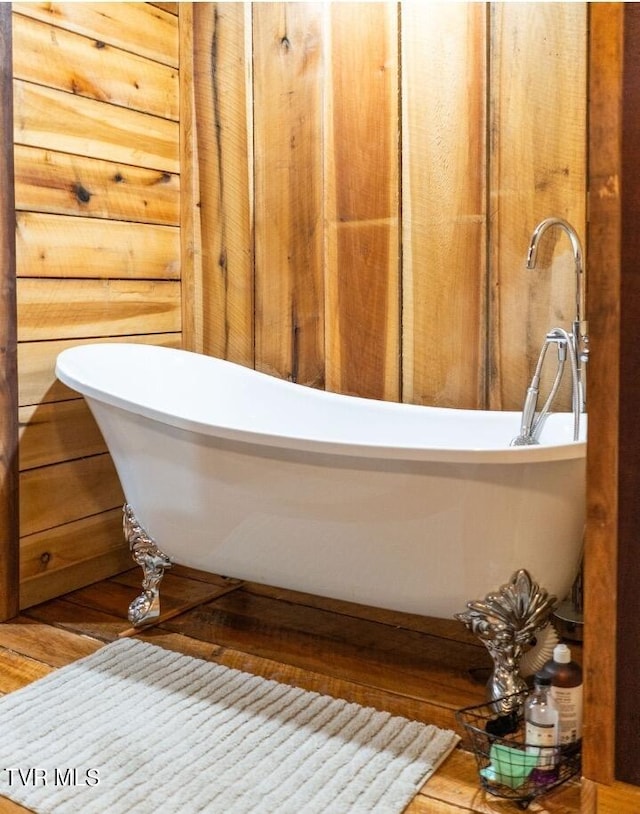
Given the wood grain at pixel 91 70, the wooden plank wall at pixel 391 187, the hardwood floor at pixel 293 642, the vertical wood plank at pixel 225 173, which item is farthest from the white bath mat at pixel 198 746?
the wood grain at pixel 91 70

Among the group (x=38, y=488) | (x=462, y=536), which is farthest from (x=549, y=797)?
(x=38, y=488)

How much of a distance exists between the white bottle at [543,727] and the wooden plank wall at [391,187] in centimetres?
95

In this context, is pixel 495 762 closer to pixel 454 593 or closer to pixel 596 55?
pixel 454 593

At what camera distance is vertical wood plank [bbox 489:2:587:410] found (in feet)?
6.72

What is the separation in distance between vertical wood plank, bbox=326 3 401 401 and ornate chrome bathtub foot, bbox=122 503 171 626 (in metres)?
0.77

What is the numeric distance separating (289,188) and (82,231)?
2.16 ft

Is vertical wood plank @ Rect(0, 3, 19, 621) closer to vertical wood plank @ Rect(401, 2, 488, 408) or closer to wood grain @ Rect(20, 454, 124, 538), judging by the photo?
wood grain @ Rect(20, 454, 124, 538)

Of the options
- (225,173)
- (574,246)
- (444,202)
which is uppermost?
(225,173)

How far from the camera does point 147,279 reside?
257cm


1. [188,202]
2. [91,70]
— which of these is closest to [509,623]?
[188,202]

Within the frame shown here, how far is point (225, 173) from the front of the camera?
265 centimetres

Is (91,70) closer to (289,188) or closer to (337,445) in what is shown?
(289,188)

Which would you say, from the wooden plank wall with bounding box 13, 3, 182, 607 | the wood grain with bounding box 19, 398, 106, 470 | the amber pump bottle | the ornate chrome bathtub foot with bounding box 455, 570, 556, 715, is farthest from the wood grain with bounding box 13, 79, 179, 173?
the amber pump bottle

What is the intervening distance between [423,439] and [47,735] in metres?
1.12
